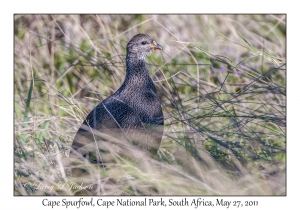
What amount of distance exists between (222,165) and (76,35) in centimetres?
332

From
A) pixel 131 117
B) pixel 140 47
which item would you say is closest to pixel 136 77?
pixel 140 47

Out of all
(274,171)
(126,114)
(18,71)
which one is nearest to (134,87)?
(126,114)

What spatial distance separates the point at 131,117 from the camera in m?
4.24

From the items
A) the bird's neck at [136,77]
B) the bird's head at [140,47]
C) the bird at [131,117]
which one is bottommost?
the bird at [131,117]

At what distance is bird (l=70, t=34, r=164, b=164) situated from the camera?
4070mm

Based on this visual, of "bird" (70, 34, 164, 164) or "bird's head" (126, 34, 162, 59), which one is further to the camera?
"bird's head" (126, 34, 162, 59)

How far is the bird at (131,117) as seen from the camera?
4.07 metres

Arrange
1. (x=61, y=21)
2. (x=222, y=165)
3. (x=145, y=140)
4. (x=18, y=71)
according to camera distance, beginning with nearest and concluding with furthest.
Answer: (x=222, y=165)
(x=145, y=140)
(x=18, y=71)
(x=61, y=21)

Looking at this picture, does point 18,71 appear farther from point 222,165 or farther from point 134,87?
point 222,165

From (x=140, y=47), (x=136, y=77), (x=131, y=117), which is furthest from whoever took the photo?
(x=140, y=47)

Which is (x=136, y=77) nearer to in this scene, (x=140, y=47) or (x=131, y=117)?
(x=140, y=47)

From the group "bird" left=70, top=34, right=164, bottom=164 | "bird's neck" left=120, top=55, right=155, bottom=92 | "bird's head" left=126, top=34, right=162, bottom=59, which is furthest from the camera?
"bird's head" left=126, top=34, right=162, bottom=59

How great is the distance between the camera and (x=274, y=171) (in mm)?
3498

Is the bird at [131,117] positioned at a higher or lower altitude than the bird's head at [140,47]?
lower
